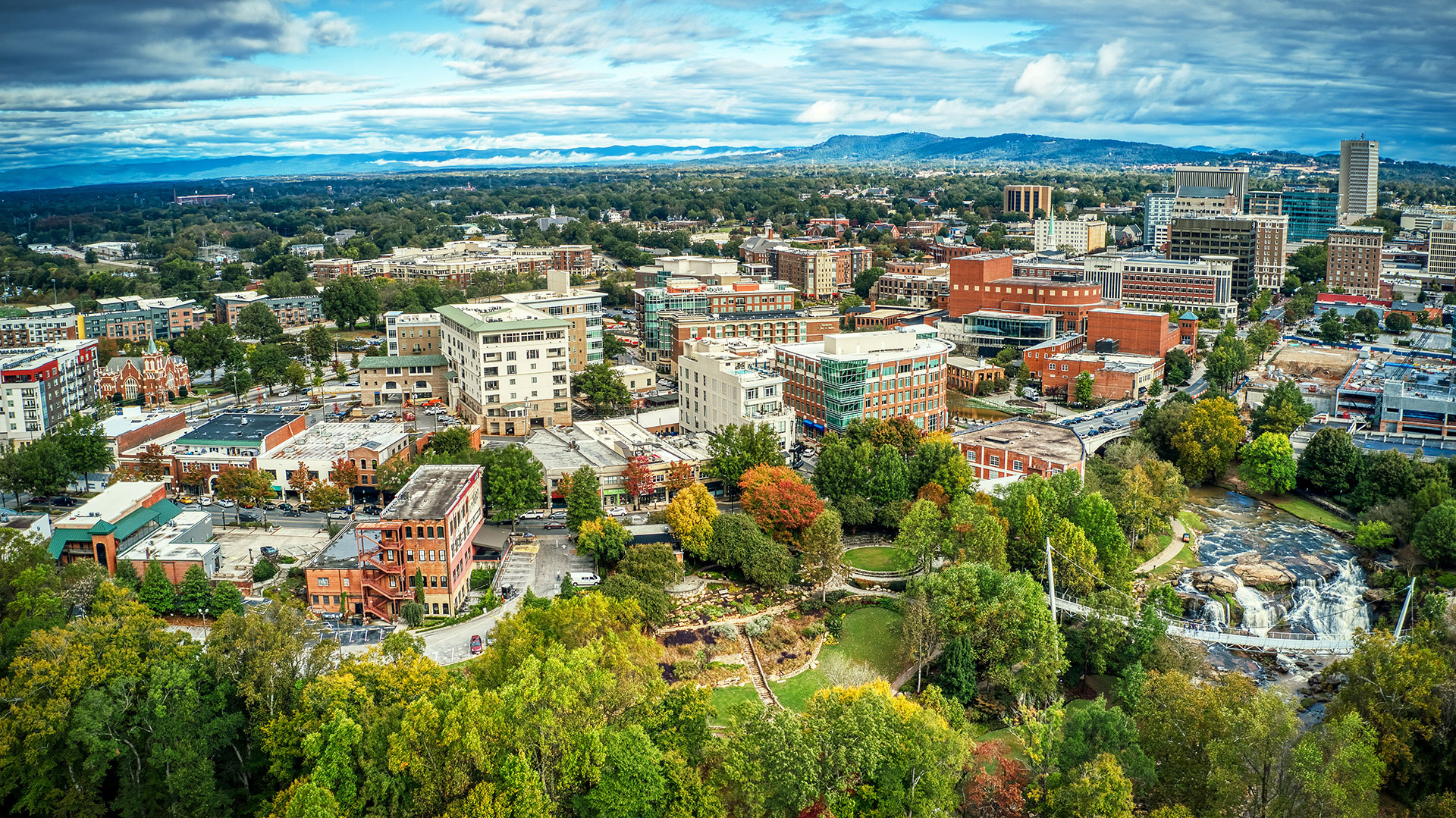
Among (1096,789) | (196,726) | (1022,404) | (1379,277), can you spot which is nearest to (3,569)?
(196,726)

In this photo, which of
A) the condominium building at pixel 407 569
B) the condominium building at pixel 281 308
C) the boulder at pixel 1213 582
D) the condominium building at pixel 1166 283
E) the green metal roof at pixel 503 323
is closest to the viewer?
the condominium building at pixel 407 569

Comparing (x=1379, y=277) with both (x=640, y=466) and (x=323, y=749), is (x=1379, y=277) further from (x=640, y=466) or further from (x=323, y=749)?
(x=323, y=749)

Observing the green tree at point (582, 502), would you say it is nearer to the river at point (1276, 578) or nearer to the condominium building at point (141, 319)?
the river at point (1276, 578)

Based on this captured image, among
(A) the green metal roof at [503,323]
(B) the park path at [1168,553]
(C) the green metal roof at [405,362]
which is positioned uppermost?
(A) the green metal roof at [503,323]

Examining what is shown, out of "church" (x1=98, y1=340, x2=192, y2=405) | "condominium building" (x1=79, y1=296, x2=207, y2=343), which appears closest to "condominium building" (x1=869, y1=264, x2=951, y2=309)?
→ "condominium building" (x1=79, y1=296, x2=207, y2=343)

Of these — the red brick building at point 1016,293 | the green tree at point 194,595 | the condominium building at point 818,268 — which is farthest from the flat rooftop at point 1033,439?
the condominium building at point 818,268

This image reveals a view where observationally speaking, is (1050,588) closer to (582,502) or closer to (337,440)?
(582,502)

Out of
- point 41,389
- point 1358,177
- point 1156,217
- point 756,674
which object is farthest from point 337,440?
point 1358,177
